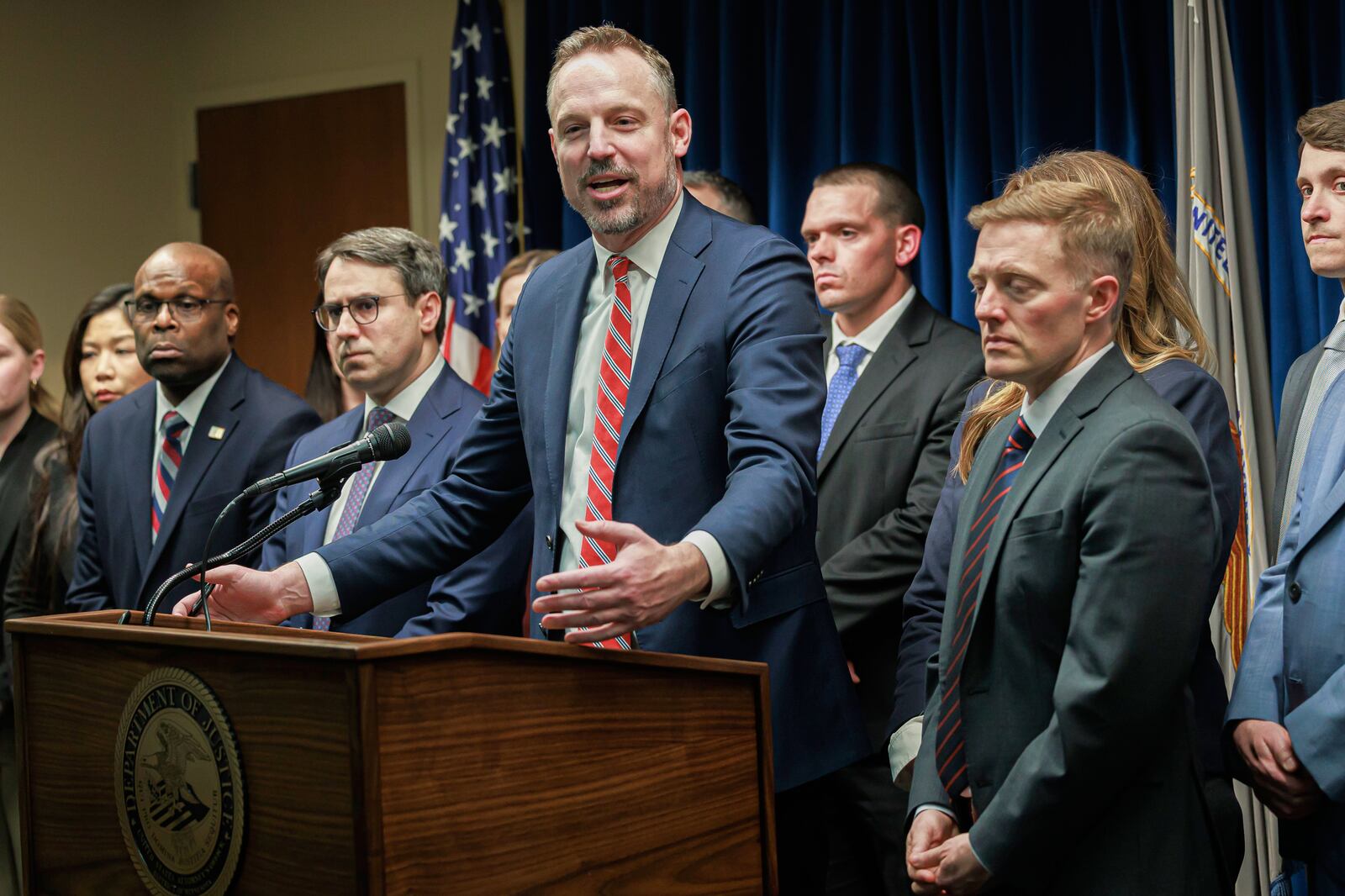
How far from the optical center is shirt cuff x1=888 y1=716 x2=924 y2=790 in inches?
97.7

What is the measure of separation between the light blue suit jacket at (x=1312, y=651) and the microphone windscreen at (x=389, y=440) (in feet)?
4.30

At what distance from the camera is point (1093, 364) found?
6.52 feet

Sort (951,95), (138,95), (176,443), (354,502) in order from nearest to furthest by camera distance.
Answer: (354,502)
(176,443)
(951,95)
(138,95)

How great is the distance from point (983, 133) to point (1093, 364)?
2776 mm

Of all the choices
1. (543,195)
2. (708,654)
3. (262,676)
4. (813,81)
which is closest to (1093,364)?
(708,654)

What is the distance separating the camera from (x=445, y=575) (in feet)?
9.45

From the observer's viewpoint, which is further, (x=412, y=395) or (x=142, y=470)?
(x=142, y=470)

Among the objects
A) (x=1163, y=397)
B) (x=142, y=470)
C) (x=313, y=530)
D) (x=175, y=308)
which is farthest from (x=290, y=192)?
(x=1163, y=397)

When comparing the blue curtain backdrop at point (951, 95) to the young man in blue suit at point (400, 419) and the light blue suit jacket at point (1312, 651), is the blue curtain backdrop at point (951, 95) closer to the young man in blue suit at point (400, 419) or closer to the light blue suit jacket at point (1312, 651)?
the young man in blue suit at point (400, 419)

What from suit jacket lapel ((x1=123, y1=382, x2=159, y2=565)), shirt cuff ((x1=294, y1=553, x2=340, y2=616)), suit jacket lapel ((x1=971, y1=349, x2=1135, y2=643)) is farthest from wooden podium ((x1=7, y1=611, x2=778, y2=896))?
suit jacket lapel ((x1=123, y1=382, x2=159, y2=565))

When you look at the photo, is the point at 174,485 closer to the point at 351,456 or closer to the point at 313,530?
the point at 313,530

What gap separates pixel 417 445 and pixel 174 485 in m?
0.79

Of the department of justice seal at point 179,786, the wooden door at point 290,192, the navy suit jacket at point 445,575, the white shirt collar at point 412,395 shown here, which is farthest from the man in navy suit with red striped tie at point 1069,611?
the wooden door at point 290,192

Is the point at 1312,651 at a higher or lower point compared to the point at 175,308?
lower
